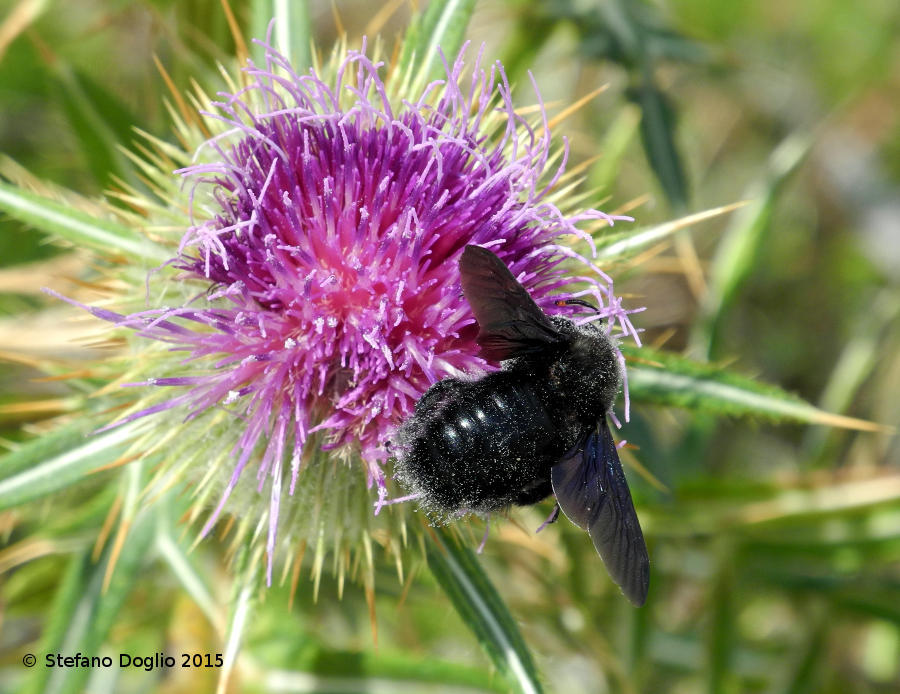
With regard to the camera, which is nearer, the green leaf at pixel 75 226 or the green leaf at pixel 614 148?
the green leaf at pixel 75 226

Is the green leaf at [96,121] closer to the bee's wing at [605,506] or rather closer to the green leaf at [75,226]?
the green leaf at [75,226]

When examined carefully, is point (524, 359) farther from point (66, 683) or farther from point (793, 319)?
point (793, 319)

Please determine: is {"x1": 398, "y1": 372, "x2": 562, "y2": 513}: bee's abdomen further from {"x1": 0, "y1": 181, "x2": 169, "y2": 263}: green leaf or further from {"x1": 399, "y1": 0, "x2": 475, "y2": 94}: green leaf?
{"x1": 399, "y1": 0, "x2": 475, "y2": 94}: green leaf

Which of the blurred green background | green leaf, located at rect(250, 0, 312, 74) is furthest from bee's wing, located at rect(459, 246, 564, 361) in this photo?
green leaf, located at rect(250, 0, 312, 74)

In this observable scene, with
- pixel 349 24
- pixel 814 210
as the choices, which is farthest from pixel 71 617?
pixel 814 210

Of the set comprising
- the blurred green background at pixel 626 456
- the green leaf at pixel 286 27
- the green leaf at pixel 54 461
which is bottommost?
the blurred green background at pixel 626 456

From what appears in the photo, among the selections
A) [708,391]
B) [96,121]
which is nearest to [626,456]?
[708,391]

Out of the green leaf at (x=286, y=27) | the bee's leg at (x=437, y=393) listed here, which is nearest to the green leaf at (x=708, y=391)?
the bee's leg at (x=437, y=393)
